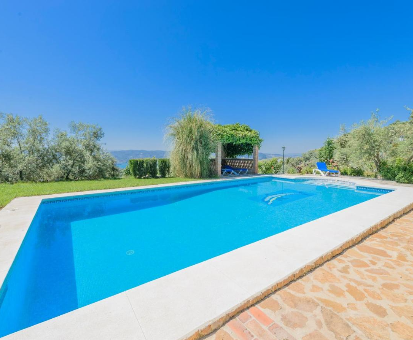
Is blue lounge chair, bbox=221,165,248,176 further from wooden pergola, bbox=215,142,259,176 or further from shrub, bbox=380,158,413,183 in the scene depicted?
shrub, bbox=380,158,413,183

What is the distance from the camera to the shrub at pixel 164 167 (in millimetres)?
Result: 11723

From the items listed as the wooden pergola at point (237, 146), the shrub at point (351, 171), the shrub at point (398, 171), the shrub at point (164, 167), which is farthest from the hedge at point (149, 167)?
the shrub at point (398, 171)

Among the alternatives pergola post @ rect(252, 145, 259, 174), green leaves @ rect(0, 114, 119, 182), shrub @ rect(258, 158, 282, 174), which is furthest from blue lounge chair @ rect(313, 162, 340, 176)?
green leaves @ rect(0, 114, 119, 182)

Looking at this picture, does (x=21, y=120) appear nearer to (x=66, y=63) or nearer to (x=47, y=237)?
(x=66, y=63)

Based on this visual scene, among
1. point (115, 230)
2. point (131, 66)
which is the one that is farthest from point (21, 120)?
point (115, 230)

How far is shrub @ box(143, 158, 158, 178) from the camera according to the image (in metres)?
11.4

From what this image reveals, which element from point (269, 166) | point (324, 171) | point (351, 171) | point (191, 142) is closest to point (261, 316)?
point (191, 142)

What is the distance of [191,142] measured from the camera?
10.8 meters

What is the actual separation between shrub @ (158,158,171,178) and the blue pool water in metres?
3.41

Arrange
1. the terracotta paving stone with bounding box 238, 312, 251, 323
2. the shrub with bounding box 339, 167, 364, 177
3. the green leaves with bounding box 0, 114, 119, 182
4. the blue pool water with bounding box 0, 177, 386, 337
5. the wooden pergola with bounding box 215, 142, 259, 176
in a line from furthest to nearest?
1. the wooden pergola with bounding box 215, 142, 259, 176
2. the shrub with bounding box 339, 167, 364, 177
3. the green leaves with bounding box 0, 114, 119, 182
4. the blue pool water with bounding box 0, 177, 386, 337
5. the terracotta paving stone with bounding box 238, 312, 251, 323

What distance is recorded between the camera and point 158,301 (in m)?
1.78

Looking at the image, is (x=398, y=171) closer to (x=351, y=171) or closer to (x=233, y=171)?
(x=351, y=171)

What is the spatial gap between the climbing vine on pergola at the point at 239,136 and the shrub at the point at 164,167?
3488 millimetres

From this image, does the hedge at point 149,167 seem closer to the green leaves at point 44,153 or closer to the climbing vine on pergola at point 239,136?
the green leaves at point 44,153
